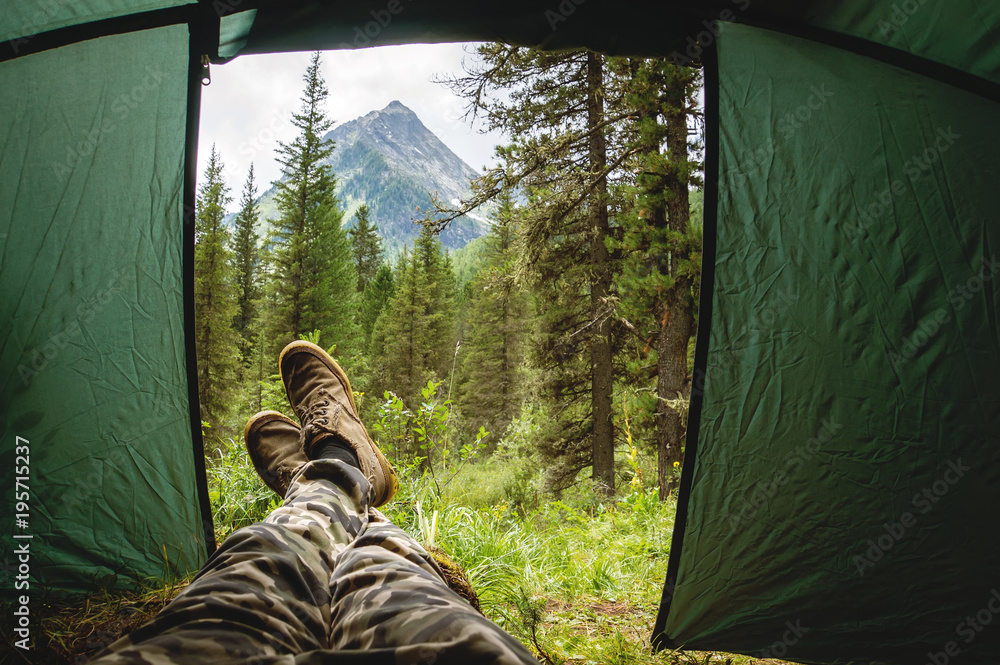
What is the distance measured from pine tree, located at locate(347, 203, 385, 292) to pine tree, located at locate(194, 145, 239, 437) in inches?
564

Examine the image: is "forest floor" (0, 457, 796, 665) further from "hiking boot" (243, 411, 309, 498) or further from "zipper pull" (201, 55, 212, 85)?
"zipper pull" (201, 55, 212, 85)

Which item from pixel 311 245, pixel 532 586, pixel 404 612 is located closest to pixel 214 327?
pixel 311 245

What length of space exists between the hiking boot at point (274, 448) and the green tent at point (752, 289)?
65cm

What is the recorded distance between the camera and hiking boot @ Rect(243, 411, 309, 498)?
→ 2.44 metres

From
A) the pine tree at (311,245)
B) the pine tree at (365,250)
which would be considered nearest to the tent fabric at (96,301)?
the pine tree at (311,245)

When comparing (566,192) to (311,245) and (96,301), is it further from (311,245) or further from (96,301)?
(311,245)

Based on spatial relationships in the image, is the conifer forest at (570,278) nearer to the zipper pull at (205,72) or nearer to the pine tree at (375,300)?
the zipper pull at (205,72)

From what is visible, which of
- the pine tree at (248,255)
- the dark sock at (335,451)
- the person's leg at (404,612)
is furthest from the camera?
the pine tree at (248,255)

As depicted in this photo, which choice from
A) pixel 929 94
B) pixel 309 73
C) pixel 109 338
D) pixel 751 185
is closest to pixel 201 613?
pixel 109 338

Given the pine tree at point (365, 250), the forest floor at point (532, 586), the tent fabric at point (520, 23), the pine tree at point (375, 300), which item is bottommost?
the forest floor at point (532, 586)

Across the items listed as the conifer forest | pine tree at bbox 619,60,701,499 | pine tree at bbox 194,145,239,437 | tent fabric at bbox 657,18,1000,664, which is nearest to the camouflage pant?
tent fabric at bbox 657,18,1000,664

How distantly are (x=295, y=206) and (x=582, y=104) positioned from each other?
13492mm

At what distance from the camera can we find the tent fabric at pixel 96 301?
1638 mm

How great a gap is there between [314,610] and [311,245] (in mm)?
17431
